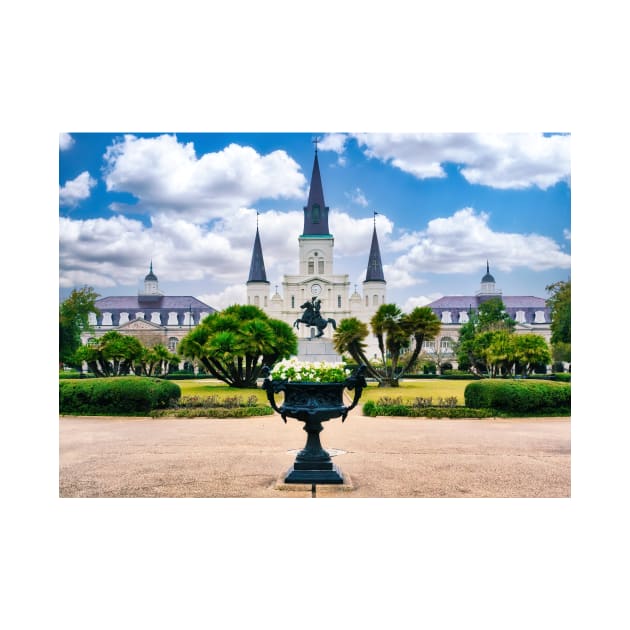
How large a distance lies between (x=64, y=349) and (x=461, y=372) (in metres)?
24.8

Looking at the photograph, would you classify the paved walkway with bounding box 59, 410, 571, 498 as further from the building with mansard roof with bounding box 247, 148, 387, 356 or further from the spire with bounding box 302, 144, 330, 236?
the building with mansard roof with bounding box 247, 148, 387, 356

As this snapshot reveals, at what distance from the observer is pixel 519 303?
64.6 metres

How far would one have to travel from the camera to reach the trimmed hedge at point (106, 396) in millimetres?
14945

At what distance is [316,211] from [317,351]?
1922 centimetres

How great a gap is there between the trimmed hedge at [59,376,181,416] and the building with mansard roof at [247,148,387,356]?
4242 cm

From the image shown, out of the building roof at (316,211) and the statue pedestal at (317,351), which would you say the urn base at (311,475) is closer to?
the statue pedestal at (317,351)

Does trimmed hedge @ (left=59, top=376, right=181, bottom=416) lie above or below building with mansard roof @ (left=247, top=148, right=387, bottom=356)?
below

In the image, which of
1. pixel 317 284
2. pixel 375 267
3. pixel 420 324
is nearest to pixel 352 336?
pixel 420 324

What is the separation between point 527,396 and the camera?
14984 mm

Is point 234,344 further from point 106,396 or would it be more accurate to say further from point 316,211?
point 316,211

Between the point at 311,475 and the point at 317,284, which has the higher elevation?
the point at 317,284

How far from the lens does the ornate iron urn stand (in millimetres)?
7211

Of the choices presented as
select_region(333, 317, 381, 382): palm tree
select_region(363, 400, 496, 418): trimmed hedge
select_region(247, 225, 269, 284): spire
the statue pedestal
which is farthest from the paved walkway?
select_region(247, 225, 269, 284): spire
